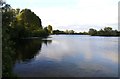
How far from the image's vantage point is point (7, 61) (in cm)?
1271

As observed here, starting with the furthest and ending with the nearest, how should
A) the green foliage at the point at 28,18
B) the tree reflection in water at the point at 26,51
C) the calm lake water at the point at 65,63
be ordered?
the green foliage at the point at 28,18 → the tree reflection in water at the point at 26,51 → the calm lake water at the point at 65,63

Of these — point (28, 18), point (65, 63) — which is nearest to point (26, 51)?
point (65, 63)

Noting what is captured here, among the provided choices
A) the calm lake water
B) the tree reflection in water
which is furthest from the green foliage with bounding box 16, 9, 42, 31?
the calm lake water

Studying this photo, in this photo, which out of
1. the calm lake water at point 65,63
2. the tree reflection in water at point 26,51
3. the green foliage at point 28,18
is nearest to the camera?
the calm lake water at point 65,63

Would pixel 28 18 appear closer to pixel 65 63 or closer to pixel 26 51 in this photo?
pixel 26 51

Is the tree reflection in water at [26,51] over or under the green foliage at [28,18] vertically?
under

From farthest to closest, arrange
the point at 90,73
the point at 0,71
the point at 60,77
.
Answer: the point at 90,73 → the point at 60,77 → the point at 0,71

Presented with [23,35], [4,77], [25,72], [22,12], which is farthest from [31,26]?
[4,77]

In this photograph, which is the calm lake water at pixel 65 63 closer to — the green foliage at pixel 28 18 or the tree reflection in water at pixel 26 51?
the tree reflection in water at pixel 26 51

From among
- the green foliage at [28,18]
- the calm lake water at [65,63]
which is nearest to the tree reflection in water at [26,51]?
the calm lake water at [65,63]

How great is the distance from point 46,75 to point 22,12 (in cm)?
6899

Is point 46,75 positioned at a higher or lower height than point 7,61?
lower

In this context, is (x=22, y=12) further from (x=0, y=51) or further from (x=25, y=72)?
(x=0, y=51)

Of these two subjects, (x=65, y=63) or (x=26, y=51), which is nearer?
(x=65, y=63)
